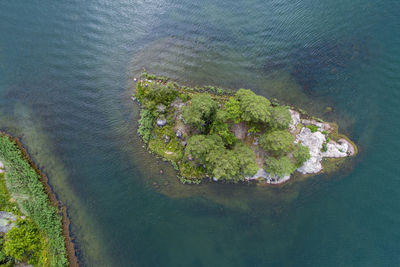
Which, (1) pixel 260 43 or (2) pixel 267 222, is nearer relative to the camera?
(2) pixel 267 222

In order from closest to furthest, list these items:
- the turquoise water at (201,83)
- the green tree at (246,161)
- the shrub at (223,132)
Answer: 1. the green tree at (246,161)
2. the shrub at (223,132)
3. the turquoise water at (201,83)

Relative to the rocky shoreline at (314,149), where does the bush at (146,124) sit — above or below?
below

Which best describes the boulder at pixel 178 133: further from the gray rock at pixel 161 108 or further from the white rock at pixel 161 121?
the gray rock at pixel 161 108

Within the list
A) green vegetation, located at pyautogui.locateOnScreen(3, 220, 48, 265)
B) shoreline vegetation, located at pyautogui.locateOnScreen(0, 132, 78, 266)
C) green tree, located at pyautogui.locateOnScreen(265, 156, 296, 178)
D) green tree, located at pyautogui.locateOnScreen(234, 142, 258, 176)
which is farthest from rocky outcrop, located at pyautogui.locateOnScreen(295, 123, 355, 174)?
green vegetation, located at pyautogui.locateOnScreen(3, 220, 48, 265)

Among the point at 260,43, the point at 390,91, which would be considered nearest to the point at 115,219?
the point at 260,43

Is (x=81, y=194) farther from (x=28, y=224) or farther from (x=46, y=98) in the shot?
(x=46, y=98)

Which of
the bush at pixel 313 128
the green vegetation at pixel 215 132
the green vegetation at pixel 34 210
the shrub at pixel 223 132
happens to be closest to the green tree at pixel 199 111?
the green vegetation at pixel 215 132

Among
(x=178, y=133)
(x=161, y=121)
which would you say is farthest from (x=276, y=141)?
(x=161, y=121)
